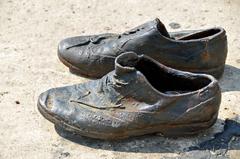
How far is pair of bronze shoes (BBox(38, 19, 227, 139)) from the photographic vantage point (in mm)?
2398

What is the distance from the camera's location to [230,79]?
9.68 ft

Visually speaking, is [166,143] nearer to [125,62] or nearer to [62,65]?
[125,62]

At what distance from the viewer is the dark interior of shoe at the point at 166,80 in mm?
2506

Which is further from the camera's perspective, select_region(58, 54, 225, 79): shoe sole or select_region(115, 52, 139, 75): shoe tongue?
select_region(58, 54, 225, 79): shoe sole

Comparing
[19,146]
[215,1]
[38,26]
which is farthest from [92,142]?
[215,1]

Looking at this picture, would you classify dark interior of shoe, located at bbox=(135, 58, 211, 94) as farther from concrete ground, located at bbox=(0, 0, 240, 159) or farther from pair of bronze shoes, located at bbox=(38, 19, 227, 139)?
concrete ground, located at bbox=(0, 0, 240, 159)

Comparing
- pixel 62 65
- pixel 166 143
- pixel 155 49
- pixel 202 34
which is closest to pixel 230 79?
pixel 202 34

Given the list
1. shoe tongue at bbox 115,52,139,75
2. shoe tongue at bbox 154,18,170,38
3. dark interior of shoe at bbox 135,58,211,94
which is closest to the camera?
shoe tongue at bbox 115,52,139,75

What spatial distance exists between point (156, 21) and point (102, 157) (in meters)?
0.68

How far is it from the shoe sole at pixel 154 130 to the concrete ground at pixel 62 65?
0.04 m

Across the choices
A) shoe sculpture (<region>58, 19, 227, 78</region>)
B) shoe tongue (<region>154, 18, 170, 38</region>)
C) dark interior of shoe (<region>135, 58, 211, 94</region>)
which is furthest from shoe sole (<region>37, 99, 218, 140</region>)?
shoe tongue (<region>154, 18, 170, 38</region>)

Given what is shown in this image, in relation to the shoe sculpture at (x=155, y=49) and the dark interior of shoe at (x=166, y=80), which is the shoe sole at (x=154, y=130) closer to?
the dark interior of shoe at (x=166, y=80)

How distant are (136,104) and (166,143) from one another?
8.5 inches

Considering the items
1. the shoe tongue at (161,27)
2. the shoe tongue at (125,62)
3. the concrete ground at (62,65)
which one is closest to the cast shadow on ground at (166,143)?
the concrete ground at (62,65)
